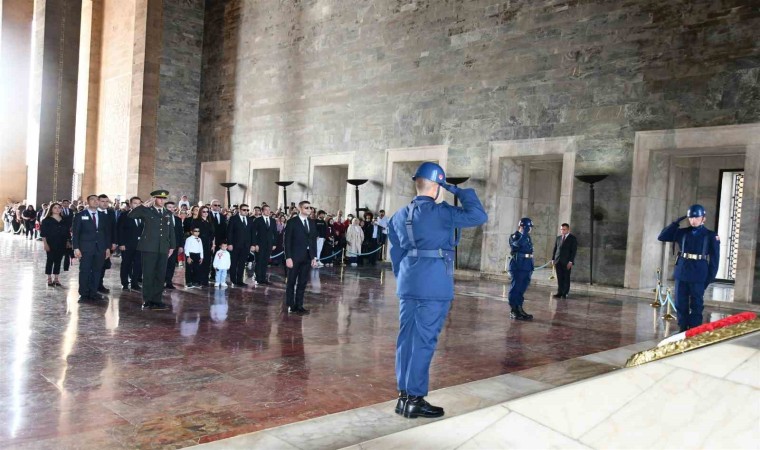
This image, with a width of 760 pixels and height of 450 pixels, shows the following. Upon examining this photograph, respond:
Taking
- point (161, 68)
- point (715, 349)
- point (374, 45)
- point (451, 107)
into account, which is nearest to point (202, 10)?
point (161, 68)

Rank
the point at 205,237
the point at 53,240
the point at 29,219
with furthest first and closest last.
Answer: the point at 29,219
the point at 205,237
the point at 53,240

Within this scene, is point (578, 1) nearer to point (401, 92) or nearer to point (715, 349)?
point (401, 92)

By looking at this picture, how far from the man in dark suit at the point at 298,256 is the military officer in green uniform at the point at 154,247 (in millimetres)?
1744

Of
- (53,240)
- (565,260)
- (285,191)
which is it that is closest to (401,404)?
(53,240)

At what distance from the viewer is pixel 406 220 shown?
4.40m

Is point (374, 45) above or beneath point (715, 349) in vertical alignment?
above

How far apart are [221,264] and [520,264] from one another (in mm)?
5459

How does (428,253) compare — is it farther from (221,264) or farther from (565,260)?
(565,260)

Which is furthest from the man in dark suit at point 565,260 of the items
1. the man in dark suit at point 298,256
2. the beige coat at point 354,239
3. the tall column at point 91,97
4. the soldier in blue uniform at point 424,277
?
the tall column at point 91,97

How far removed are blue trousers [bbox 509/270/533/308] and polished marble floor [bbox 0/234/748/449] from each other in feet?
1.16

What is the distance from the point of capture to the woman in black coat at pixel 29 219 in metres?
23.4

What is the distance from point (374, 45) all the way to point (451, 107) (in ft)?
12.6

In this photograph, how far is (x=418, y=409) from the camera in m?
4.22

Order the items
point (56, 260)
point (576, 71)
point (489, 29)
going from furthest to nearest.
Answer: point (489, 29), point (576, 71), point (56, 260)
